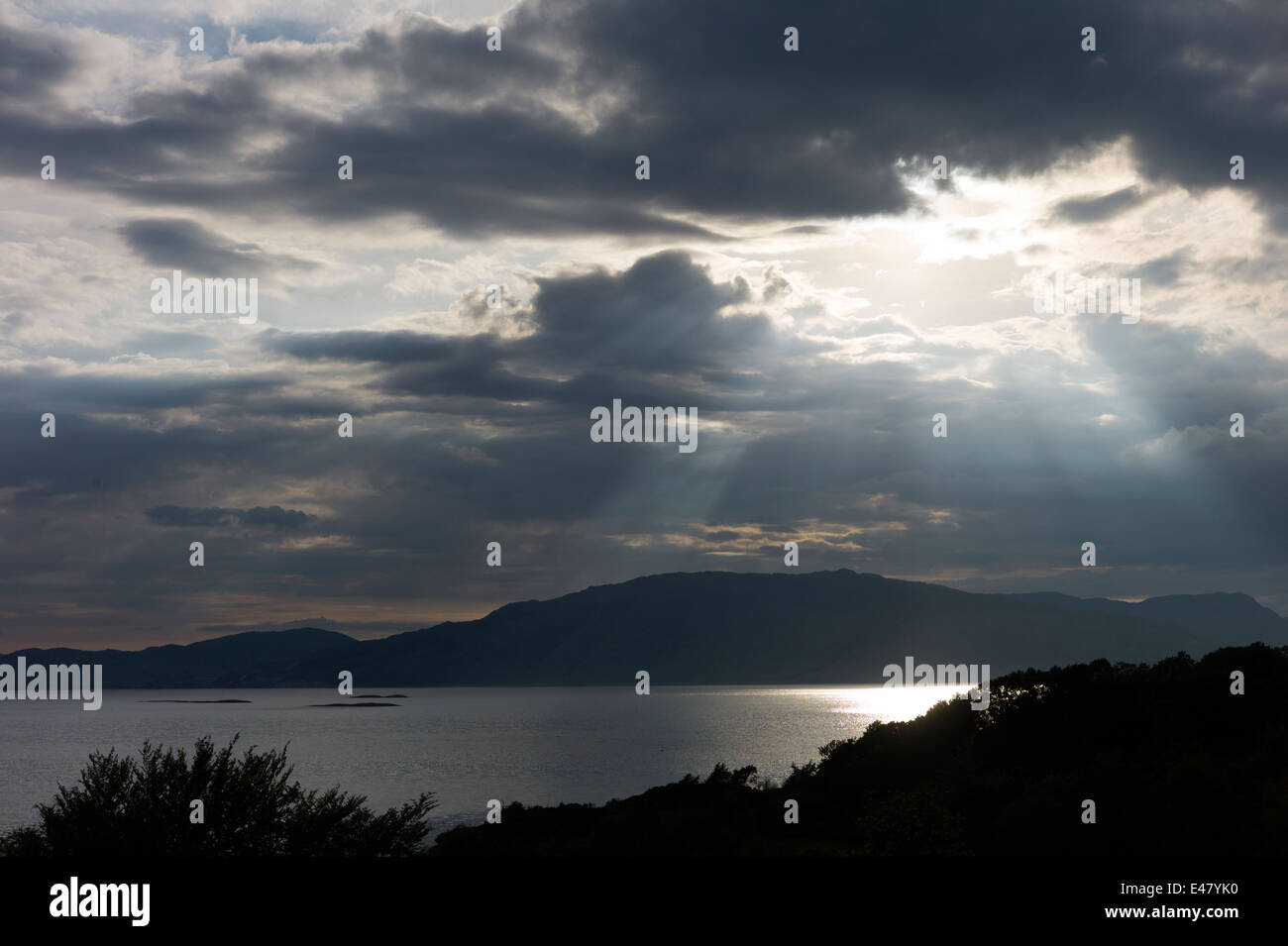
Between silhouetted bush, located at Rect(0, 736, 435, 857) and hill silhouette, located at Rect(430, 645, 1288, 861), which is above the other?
silhouetted bush, located at Rect(0, 736, 435, 857)

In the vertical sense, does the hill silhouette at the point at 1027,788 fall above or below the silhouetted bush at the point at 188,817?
below

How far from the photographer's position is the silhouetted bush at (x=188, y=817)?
27016 millimetres

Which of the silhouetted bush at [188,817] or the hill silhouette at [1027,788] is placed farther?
the hill silhouette at [1027,788]

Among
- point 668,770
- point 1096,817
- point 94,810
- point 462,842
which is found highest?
point 94,810

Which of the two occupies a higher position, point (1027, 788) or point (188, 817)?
point (188, 817)

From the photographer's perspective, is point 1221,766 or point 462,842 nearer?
point 1221,766

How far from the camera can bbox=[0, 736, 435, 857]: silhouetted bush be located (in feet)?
88.6

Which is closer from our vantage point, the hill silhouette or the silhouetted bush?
the silhouetted bush

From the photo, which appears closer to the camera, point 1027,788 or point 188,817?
point 188,817

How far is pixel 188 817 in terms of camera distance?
2777 cm
